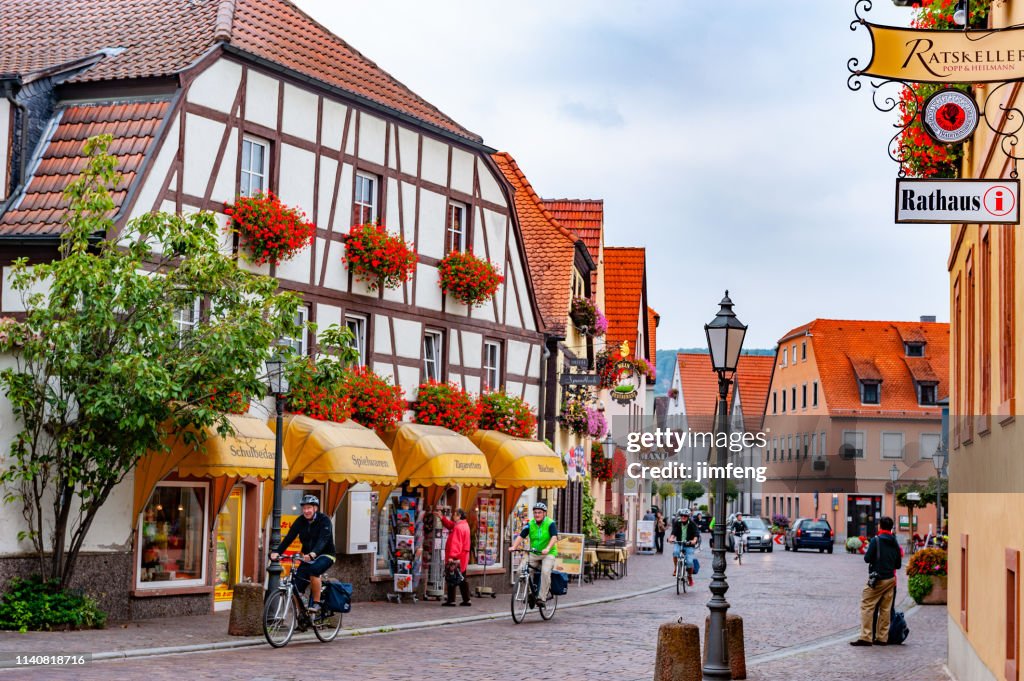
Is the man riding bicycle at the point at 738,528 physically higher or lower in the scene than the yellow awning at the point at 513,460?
lower

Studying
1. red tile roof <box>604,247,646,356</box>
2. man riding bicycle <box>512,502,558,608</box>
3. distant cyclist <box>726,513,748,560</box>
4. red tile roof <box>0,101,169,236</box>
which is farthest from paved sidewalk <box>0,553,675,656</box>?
distant cyclist <box>726,513,748,560</box>

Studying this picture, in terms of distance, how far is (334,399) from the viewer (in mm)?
23391

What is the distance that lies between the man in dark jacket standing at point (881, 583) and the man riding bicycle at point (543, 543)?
4.83 meters

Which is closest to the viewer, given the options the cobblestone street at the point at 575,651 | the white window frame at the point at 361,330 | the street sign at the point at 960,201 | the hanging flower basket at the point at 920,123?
the street sign at the point at 960,201

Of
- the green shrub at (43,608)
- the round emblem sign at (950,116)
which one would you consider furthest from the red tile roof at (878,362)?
the round emblem sign at (950,116)

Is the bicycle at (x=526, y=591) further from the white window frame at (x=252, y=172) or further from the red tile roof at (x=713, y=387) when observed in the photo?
the red tile roof at (x=713, y=387)

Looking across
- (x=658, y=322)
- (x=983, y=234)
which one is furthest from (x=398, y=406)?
(x=658, y=322)

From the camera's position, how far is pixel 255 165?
23.1 meters

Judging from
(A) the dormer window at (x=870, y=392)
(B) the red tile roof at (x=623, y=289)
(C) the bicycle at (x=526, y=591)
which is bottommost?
(C) the bicycle at (x=526, y=591)

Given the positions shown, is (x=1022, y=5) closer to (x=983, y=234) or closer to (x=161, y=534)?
(x=983, y=234)

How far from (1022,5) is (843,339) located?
243 ft

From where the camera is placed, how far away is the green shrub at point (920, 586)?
1171 inches

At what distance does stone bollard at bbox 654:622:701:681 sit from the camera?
45.6 feet

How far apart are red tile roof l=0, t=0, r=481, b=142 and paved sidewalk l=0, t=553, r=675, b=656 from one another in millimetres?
7843
